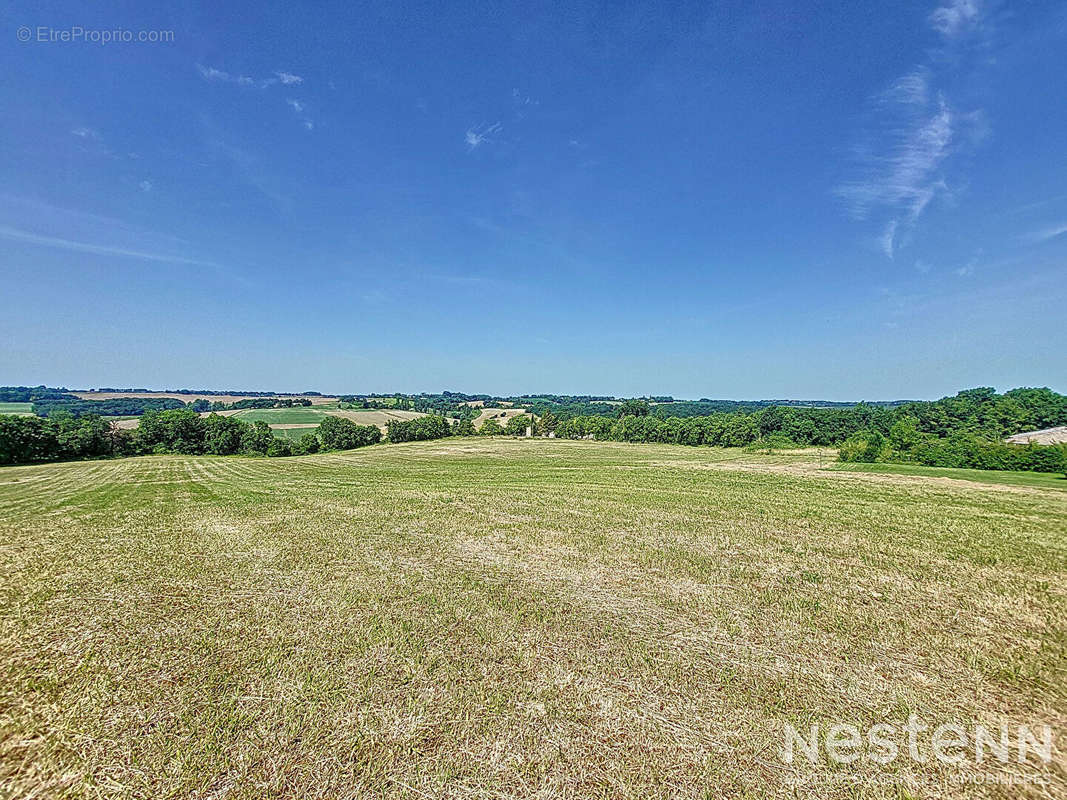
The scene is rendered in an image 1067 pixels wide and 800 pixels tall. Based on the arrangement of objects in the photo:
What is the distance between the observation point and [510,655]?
684 cm

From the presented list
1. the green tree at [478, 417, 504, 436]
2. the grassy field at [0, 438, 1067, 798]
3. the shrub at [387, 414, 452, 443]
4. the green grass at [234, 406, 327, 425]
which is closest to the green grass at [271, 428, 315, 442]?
the green grass at [234, 406, 327, 425]

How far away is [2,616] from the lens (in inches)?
316

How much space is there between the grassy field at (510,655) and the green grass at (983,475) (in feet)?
65.9

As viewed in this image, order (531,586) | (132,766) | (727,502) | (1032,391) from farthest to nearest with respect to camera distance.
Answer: (1032,391), (727,502), (531,586), (132,766)

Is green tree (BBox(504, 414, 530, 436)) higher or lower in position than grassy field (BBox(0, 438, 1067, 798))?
lower

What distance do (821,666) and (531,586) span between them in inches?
230

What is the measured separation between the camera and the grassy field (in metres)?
4.57

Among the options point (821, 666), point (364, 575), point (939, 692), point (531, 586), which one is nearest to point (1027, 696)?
point (939, 692)

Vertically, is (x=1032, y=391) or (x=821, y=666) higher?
(x=1032, y=391)

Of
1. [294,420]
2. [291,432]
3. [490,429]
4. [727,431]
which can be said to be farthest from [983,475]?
[294,420]

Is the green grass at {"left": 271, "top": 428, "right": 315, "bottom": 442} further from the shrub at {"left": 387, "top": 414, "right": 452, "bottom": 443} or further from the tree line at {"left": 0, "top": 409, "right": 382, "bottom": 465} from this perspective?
the shrub at {"left": 387, "top": 414, "right": 452, "bottom": 443}

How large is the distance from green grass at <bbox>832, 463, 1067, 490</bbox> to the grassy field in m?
20.1

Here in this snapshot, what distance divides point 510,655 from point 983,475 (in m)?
43.8

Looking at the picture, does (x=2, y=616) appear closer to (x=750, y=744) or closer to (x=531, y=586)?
(x=531, y=586)
